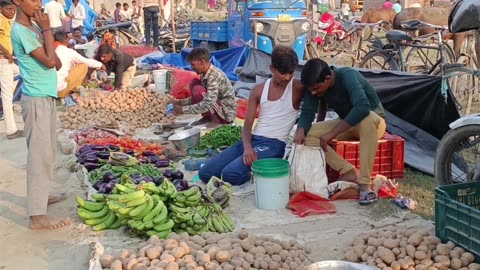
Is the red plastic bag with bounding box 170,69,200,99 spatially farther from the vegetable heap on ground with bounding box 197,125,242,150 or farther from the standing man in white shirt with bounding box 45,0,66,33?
the standing man in white shirt with bounding box 45,0,66,33

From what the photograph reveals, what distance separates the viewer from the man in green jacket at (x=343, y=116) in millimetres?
4855

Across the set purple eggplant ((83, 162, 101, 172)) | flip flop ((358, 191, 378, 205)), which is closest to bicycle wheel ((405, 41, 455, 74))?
flip flop ((358, 191, 378, 205))

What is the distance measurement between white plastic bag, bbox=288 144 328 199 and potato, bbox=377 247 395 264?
1.34m

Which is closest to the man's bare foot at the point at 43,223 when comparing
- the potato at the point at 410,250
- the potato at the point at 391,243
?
the potato at the point at 391,243

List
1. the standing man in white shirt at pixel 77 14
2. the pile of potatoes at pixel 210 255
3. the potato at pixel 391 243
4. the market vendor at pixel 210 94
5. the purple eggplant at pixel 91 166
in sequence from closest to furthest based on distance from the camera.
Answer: the pile of potatoes at pixel 210 255 → the potato at pixel 391 243 → the purple eggplant at pixel 91 166 → the market vendor at pixel 210 94 → the standing man in white shirt at pixel 77 14

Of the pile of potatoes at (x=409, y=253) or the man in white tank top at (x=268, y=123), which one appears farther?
the man in white tank top at (x=268, y=123)

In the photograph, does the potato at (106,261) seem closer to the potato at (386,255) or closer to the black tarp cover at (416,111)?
the potato at (386,255)

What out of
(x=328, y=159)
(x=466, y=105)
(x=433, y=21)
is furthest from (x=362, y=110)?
(x=433, y=21)

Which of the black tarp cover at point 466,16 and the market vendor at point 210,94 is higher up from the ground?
the black tarp cover at point 466,16

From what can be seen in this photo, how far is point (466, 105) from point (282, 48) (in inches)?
138

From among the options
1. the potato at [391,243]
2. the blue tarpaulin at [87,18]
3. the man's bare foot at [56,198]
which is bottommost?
the man's bare foot at [56,198]

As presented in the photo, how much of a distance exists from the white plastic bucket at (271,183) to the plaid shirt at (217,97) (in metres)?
2.69

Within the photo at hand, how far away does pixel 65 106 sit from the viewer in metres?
9.60

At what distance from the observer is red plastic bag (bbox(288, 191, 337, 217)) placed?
4.70 meters
